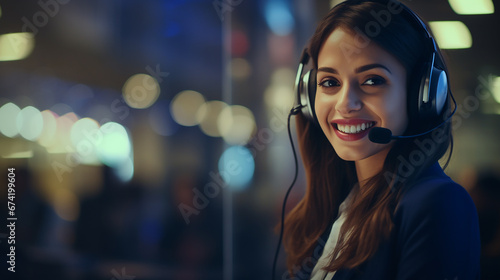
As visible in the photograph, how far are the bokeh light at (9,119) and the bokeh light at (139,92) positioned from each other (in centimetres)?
65

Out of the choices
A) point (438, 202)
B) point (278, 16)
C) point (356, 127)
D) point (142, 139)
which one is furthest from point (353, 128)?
point (142, 139)

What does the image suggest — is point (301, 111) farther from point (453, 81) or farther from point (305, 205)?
point (453, 81)

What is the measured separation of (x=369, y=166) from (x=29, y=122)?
1.59m

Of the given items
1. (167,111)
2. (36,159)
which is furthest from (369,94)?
(167,111)

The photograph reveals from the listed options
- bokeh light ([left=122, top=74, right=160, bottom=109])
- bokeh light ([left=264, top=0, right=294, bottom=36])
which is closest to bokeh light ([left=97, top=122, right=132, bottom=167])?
bokeh light ([left=122, top=74, right=160, bottom=109])

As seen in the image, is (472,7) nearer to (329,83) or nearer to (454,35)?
(454,35)

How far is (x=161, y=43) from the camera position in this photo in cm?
238

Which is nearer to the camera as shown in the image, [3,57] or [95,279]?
[3,57]

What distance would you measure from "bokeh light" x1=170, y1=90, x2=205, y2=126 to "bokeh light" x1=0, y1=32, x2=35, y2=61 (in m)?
1.11

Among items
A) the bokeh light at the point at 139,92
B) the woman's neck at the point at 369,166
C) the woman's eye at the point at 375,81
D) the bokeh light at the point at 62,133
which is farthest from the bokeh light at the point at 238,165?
the woman's eye at the point at 375,81

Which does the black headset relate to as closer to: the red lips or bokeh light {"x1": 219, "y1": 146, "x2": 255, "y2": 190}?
the red lips

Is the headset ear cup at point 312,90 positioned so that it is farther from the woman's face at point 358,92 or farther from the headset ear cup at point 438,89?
the headset ear cup at point 438,89

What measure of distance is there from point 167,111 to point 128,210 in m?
0.85

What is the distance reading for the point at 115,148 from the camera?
250 centimetres
